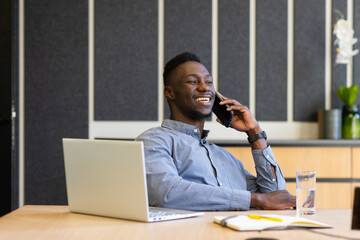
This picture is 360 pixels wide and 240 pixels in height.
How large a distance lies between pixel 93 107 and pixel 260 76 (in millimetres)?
1309

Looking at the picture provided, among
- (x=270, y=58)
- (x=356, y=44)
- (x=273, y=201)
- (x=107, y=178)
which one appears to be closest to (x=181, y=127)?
(x=273, y=201)

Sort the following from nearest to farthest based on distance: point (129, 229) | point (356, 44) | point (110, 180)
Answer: point (129, 229) → point (110, 180) → point (356, 44)

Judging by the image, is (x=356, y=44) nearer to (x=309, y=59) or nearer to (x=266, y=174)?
(x=309, y=59)

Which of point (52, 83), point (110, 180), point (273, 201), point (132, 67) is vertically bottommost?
point (273, 201)

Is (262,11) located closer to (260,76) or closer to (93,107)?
(260,76)

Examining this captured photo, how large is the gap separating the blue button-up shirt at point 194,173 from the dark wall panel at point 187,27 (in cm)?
175

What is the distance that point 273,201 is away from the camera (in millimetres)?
1777

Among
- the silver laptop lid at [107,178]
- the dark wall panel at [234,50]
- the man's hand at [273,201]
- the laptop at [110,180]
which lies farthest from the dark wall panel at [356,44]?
the silver laptop lid at [107,178]

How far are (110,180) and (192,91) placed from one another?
0.79 meters

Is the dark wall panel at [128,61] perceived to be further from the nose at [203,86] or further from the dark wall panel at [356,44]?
the nose at [203,86]

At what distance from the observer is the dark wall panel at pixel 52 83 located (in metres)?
3.83

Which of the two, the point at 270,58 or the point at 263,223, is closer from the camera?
the point at 263,223

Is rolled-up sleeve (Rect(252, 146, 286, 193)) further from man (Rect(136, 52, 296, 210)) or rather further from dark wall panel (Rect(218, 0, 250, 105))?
dark wall panel (Rect(218, 0, 250, 105))

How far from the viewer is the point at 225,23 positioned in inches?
152
